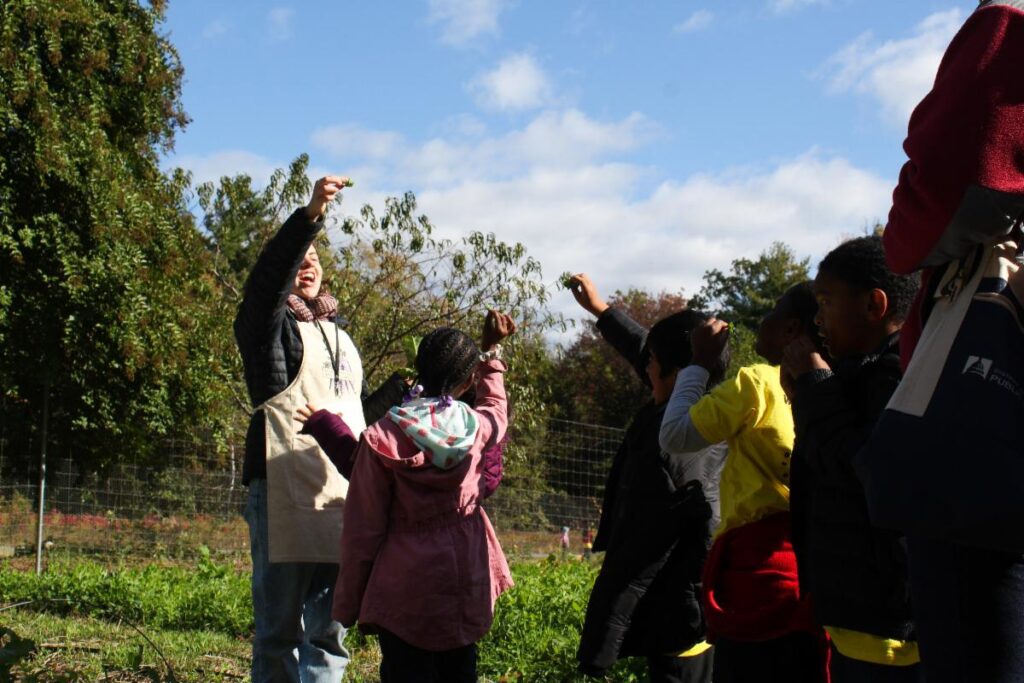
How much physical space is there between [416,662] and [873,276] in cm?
192

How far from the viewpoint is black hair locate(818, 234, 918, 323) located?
2781mm

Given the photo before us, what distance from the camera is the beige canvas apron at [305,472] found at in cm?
393

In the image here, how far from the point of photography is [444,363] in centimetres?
388

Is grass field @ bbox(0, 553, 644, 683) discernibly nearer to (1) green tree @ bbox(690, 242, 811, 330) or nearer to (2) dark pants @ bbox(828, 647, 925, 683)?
(2) dark pants @ bbox(828, 647, 925, 683)

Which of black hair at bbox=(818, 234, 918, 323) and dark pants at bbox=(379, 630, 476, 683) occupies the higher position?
black hair at bbox=(818, 234, 918, 323)

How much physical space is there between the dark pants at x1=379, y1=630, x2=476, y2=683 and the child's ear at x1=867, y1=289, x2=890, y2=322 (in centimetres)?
179

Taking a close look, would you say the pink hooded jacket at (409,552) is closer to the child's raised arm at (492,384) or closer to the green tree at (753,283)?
the child's raised arm at (492,384)

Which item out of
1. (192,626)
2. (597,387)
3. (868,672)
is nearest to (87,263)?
(192,626)

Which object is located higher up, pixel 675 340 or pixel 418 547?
pixel 675 340

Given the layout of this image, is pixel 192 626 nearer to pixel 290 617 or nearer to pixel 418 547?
pixel 290 617

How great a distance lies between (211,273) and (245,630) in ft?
34.8

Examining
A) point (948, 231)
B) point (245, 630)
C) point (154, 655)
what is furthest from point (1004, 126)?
point (245, 630)

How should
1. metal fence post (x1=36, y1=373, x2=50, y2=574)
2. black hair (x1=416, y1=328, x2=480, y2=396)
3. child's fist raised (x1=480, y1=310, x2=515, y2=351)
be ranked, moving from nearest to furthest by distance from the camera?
black hair (x1=416, y1=328, x2=480, y2=396), child's fist raised (x1=480, y1=310, x2=515, y2=351), metal fence post (x1=36, y1=373, x2=50, y2=574)

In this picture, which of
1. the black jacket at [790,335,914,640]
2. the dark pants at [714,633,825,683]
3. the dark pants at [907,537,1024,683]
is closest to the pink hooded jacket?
the dark pants at [714,633,825,683]
